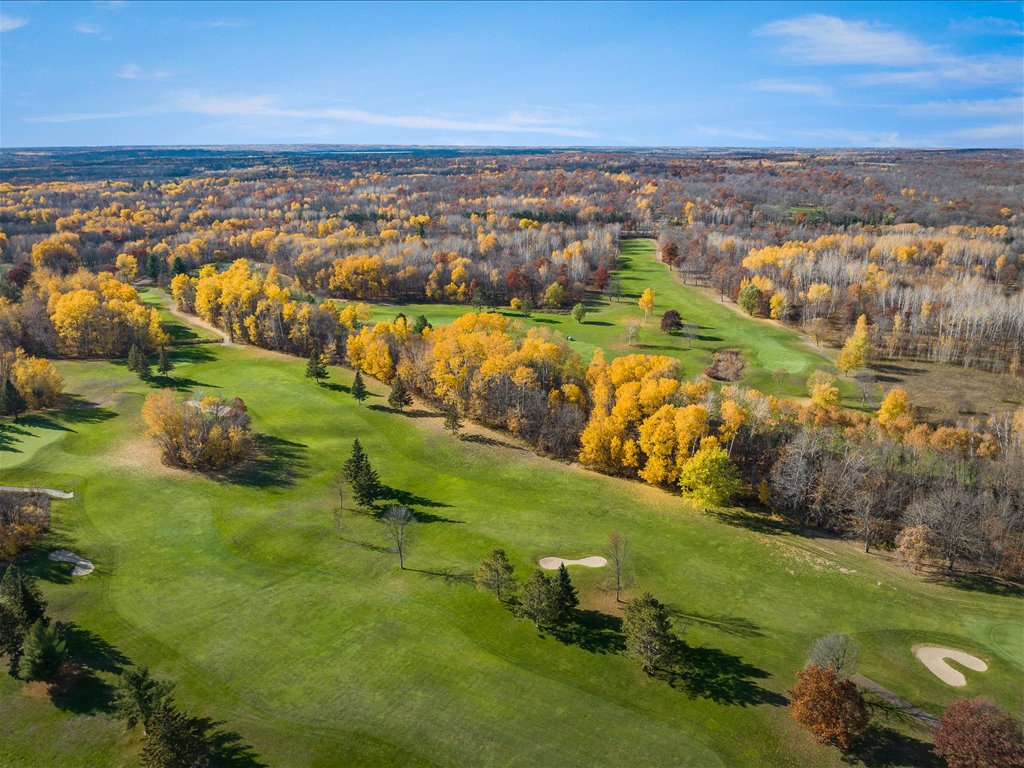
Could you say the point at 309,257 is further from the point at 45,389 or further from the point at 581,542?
the point at 581,542

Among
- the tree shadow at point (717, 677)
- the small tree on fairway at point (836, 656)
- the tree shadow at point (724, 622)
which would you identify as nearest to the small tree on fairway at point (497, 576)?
the tree shadow at point (724, 622)

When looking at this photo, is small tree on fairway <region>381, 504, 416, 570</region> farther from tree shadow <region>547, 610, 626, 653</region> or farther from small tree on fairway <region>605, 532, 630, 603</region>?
small tree on fairway <region>605, 532, 630, 603</region>

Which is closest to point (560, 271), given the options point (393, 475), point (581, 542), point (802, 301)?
point (802, 301)

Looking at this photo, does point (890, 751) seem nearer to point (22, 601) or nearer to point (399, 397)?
point (22, 601)

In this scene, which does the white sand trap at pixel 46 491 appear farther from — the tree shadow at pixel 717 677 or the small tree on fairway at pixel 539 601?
the tree shadow at pixel 717 677

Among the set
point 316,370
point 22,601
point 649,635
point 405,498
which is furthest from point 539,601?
point 316,370

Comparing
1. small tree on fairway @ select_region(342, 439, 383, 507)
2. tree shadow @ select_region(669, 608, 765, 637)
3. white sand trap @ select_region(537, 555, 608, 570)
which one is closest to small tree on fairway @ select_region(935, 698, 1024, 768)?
tree shadow @ select_region(669, 608, 765, 637)

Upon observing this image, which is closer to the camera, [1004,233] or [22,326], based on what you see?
[22,326]
